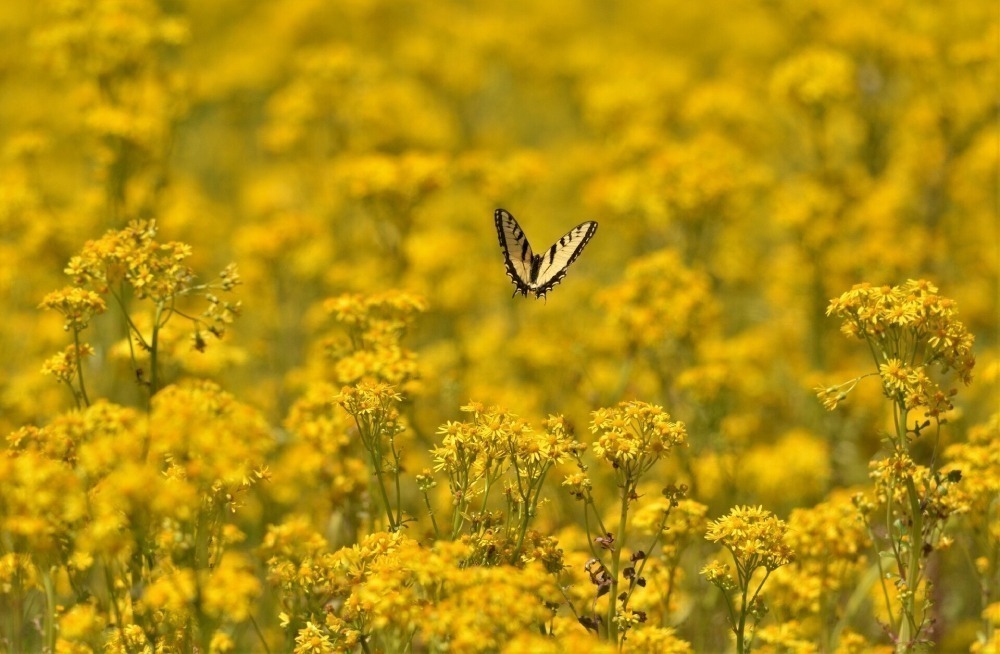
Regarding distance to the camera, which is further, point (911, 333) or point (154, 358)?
point (154, 358)

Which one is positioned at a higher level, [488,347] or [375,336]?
[488,347]

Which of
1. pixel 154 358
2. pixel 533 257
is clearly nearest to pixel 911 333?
pixel 533 257

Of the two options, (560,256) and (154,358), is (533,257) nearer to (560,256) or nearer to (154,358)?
(560,256)

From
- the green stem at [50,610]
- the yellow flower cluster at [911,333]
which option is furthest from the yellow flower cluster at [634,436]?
the green stem at [50,610]

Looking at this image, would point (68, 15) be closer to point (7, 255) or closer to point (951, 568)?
point (7, 255)

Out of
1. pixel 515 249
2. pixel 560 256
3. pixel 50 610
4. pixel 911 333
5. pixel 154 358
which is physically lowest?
pixel 50 610

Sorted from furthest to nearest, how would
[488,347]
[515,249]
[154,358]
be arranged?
1. [488,347]
2. [515,249]
3. [154,358]

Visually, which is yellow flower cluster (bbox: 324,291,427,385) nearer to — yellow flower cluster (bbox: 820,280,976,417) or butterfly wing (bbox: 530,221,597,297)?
butterfly wing (bbox: 530,221,597,297)

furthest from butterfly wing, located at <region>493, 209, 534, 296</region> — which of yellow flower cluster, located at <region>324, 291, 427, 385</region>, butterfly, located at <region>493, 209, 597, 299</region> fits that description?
yellow flower cluster, located at <region>324, 291, 427, 385</region>
